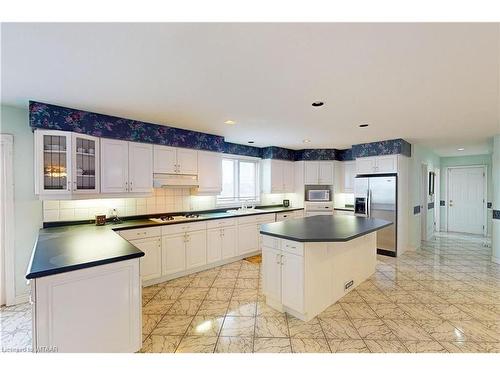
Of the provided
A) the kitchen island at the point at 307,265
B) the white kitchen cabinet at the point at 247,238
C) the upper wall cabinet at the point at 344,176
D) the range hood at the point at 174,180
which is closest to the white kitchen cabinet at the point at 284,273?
the kitchen island at the point at 307,265

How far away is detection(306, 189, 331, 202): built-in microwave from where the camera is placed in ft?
19.6

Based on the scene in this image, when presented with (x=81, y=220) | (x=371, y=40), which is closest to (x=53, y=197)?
(x=81, y=220)

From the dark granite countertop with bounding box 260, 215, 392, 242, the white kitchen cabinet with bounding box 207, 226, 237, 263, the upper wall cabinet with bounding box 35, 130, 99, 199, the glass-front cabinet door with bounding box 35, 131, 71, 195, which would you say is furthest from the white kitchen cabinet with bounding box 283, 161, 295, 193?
the glass-front cabinet door with bounding box 35, 131, 71, 195

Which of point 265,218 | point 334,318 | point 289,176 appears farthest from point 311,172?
point 334,318

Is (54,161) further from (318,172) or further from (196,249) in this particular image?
(318,172)

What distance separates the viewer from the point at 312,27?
1387 mm

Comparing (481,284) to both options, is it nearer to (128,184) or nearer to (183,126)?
(183,126)

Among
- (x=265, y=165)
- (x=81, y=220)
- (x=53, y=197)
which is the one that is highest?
(x=265, y=165)

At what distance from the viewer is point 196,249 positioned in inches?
152

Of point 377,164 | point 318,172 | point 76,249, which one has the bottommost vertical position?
point 76,249

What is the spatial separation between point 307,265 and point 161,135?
9.28ft

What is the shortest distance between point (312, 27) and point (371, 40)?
0.43 meters

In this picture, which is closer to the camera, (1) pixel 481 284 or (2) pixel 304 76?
(2) pixel 304 76
